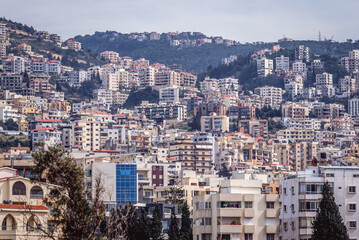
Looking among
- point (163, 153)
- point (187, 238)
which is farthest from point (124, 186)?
point (163, 153)

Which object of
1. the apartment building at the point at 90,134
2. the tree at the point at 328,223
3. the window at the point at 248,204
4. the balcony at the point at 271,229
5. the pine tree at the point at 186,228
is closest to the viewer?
the tree at the point at 328,223

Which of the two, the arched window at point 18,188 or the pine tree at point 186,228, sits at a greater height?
the arched window at point 18,188

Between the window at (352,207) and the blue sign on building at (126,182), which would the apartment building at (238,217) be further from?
the blue sign on building at (126,182)

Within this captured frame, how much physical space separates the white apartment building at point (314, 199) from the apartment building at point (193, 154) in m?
96.5

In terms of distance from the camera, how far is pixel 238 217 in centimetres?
6881

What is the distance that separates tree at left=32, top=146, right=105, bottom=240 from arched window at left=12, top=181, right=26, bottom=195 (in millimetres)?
13920

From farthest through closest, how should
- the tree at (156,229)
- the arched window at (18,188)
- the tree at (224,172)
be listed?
the tree at (224,172)
the tree at (156,229)
the arched window at (18,188)

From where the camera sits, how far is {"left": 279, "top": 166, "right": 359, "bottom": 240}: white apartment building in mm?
65375

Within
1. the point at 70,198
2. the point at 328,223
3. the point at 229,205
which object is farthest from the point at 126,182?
the point at 70,198

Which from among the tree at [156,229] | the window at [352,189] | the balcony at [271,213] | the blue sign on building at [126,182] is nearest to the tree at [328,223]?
the window at [352,189]

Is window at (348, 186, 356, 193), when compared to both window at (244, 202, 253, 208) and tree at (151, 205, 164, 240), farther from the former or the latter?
tree at (151, 205, 164, 240)

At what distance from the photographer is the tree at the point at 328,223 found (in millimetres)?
58906

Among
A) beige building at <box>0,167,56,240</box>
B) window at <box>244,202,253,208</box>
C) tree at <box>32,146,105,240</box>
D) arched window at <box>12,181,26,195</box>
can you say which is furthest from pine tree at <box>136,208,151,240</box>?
tree at <box>32,146,105,240</box>

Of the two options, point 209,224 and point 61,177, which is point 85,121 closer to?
point 209,224
